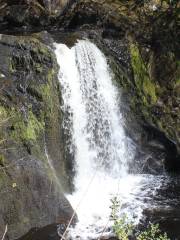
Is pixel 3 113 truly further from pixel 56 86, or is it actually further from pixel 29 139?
pixel 56 86

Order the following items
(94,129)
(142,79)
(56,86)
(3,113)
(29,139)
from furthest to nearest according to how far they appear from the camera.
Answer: (142,79) → (94,129) → (56,86) → (29,139) → (3,113)

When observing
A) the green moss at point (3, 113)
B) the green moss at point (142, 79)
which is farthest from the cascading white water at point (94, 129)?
the green moss at point (3, 113)

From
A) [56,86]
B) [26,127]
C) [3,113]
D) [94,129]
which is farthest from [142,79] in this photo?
[3,113]

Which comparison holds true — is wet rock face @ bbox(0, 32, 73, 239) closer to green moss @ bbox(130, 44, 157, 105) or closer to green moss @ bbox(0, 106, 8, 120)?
green moss @ bbox(0, 106, 8, 120)

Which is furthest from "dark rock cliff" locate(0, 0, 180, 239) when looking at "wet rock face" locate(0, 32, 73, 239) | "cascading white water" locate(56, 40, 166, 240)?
"cascading white water" locate(56, 40, 166, 240)

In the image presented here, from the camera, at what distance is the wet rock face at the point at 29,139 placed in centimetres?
679

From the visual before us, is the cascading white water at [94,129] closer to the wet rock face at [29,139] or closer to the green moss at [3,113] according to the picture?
the wet rock face at [29,139]

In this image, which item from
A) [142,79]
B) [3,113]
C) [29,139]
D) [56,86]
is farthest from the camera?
[142,79]

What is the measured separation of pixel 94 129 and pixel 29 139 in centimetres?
231

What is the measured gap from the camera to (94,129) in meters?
9.41

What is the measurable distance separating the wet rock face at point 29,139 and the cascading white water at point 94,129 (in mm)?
484

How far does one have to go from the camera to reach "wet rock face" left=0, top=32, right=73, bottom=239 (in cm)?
679

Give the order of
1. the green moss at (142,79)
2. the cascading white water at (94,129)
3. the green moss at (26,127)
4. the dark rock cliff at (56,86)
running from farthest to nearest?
1. the green moss at (142,79)
2. the cascading white water at (94,129)
3. the green moss at (26,127)
4. the dark rock cliff at (56,86)

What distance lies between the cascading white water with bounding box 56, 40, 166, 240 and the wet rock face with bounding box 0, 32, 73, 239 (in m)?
0.48
